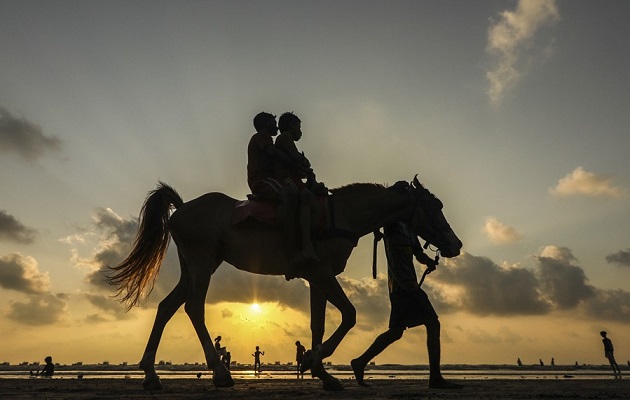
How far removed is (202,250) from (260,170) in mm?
1562

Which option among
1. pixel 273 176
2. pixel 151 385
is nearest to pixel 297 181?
pixel 273 176

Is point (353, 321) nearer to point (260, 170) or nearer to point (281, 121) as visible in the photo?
point (260, 170)

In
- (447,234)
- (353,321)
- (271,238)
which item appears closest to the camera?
(353,321)

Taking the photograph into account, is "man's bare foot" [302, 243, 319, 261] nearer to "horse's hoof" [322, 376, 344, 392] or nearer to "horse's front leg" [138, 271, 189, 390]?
"horse's hoof" [322, 376, 344, 392]

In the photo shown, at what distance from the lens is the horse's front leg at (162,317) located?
8547mm

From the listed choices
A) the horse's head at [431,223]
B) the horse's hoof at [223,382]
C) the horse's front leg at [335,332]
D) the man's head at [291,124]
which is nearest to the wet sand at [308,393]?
the horse's hoof at [223,382]

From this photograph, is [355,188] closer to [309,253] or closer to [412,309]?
[309,253]

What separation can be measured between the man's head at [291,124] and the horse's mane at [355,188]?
3.80 feet

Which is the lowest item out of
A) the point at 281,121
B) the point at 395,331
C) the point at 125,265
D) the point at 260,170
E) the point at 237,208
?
the point at 395,331

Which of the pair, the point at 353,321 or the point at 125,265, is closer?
the point at 353,321

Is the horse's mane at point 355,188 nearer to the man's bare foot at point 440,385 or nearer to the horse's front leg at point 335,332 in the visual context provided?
the horse's front leg at point 335,332

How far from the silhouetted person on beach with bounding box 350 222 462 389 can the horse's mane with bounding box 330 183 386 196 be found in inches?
28.8

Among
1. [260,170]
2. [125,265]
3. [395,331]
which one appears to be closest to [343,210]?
[260,170]

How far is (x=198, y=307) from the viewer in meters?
8.44
